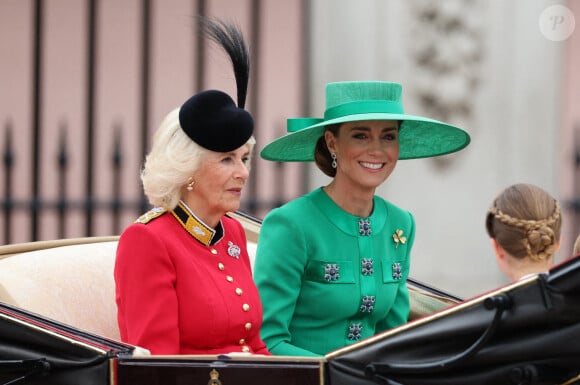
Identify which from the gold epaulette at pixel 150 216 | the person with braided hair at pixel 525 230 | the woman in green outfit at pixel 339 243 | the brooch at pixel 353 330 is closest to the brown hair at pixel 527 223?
the person with braided hair at pixel 525 230

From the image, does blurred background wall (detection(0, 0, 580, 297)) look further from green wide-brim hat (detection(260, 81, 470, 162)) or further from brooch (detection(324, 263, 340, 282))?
brooch (detection(324, 263, 340, 282))

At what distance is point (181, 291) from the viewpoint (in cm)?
252

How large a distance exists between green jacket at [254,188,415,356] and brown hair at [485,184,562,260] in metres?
0.40

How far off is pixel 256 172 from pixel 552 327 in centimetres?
373

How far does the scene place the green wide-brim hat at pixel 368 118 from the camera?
9.46ft

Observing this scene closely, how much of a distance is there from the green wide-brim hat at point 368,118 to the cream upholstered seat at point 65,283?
1.29ft

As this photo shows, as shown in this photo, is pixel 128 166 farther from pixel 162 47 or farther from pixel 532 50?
pixel 532 50

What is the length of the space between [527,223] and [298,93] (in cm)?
324

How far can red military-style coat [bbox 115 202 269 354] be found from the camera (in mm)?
2465

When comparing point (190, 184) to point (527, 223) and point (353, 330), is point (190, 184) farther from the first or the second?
point (527, 223)

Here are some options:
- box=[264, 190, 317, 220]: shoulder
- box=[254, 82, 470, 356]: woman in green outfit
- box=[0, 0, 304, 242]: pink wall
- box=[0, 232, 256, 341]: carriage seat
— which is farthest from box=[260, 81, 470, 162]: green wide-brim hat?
box=[0, 0, 304, 242]: pink wall

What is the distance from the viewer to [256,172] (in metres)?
5.78

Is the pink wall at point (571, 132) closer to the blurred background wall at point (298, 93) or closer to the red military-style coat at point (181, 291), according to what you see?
the blurred background wall at point (298, 93)

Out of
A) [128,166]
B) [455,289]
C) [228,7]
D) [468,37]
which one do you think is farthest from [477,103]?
[128,166]
